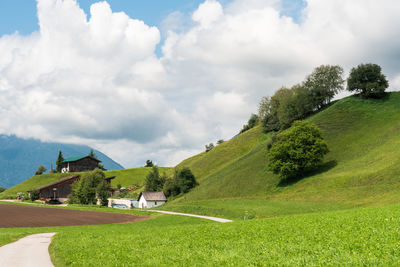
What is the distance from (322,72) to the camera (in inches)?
4887

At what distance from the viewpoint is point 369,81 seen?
381 ft

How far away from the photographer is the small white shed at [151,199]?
10375cm

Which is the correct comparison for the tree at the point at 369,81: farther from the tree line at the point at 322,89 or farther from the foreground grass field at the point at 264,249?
the foreground grass field at the point at 264,249

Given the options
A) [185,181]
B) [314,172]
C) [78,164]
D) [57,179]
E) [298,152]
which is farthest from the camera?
[78,164]

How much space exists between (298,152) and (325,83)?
59521 millimetres

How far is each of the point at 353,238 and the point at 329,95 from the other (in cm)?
11926

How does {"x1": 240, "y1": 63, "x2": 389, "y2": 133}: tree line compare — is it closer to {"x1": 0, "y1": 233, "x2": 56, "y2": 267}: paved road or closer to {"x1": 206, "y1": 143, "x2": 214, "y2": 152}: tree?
{"x1": 206, "y1": 143, "x2": 214, "y2": 152}: tree

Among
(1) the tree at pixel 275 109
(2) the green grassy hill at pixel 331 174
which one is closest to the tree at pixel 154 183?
(2) the green grassy hill at pixel 331 174

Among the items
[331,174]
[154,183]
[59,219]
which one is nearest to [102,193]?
[154,183]

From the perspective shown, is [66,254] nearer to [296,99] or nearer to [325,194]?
[325,194]

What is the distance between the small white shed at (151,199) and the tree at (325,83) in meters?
70.6

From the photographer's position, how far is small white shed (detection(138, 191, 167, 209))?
104 meters

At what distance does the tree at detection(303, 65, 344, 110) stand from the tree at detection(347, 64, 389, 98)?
21.7 feet

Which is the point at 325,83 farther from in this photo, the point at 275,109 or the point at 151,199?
the point at 151,199
